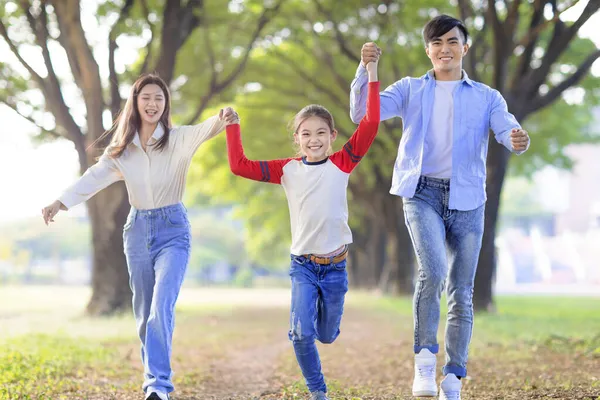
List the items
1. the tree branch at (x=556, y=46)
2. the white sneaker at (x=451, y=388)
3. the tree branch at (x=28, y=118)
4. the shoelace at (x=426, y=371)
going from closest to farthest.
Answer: the shoelace at (x=426, y=371)
the white sneaker at (x=451, y=388)
the tree branch at (x=556, y=46)
the tree branch at (x=28, y=118)

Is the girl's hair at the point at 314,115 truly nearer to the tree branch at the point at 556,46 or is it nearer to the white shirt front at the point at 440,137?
the white shirt front at the point at 440,137

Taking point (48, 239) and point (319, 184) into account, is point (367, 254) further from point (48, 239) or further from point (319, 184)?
point (48, 239)

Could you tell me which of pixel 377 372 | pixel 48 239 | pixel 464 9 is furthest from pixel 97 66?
pixel 48 239

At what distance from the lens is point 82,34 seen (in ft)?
53.0

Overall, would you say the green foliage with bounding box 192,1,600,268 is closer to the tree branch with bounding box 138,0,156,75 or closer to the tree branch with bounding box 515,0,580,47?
the tree branch with bounding box 515,0,580,47

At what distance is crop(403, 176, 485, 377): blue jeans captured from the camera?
543cm

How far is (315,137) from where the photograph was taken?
5617 millimetres

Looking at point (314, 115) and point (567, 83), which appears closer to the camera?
point (314, 115)

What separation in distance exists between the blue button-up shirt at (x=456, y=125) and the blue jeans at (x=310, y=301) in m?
0.67

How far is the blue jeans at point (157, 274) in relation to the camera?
5.83m

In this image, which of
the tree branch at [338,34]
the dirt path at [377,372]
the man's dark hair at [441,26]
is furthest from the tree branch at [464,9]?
the man's dark hair at [441,26]

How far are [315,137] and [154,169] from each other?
3.93ft

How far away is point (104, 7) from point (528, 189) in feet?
280

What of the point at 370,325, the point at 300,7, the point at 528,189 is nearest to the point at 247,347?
the point at 370,325
